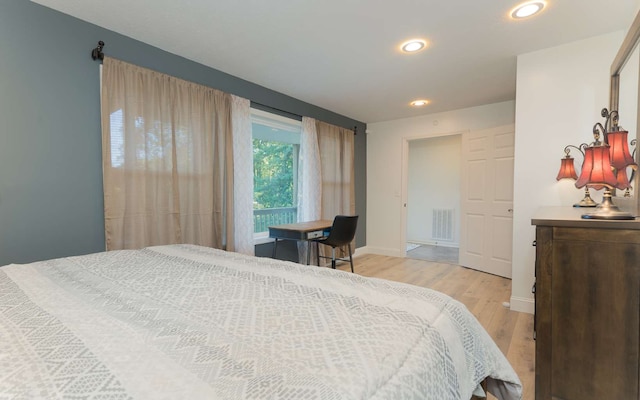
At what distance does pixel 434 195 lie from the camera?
636cm

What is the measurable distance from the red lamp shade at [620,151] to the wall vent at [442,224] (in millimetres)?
4676

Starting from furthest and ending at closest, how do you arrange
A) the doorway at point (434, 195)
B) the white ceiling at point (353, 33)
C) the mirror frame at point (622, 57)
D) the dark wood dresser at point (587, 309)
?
the doorway at point (434, 195) → the white ceiling at point (353, 33) → the mirror frame at point (622, 57) → the dark wood dresser at point (587, 309)

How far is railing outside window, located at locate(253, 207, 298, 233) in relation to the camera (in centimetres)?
402

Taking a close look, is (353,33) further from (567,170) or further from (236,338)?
(236,338)

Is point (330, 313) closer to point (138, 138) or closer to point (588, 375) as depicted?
point (588, 375)

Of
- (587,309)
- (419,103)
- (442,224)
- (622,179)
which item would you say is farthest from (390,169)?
(587,309)

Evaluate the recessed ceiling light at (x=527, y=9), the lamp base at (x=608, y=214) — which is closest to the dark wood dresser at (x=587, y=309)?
the lamp base at (x=608, y=214)

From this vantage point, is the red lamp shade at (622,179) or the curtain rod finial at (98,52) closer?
the red lamp shade at (622,179)

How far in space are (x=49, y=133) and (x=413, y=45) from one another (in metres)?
2.82

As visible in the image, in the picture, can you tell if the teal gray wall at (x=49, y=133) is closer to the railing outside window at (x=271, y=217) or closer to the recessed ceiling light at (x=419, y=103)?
the railing outside window at (x=271, y=217)

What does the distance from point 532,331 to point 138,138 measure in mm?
3571

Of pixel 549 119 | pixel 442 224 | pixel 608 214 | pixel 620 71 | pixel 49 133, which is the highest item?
pixel 620 71

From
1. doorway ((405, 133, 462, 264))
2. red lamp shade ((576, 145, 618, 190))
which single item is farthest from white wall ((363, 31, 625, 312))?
doorway ((405, 133, 462, 264))

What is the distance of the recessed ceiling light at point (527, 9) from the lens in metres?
1.97
